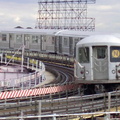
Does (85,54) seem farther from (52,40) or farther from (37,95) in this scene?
(52,40)

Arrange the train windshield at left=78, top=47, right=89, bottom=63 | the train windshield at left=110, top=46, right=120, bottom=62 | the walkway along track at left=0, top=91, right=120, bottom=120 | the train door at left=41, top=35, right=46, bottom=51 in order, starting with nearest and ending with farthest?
the walkway along track at left=0, top=91, right=120, bottom=120 < the train windshield at left=110, top=46, right=120, bottom=62 < the train windshield at left=78, top=47, right=89, bottom=63 < the train door at left=41, top=35, right=46, bottom=51

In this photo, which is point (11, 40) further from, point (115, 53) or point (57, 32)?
point (115, 53)

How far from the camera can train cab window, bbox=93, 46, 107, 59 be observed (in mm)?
19328

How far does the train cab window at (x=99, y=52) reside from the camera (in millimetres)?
19328

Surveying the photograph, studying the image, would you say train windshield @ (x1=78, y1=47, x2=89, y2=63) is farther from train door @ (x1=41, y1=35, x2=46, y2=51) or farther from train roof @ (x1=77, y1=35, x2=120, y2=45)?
train door @ (x1=41, y1=35, x2=46, y2=51)

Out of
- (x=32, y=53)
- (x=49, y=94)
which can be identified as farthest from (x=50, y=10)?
(x=49, y=94)

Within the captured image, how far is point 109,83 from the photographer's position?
19391 mm

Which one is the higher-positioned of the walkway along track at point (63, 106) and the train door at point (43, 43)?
the train door at point (43, 43)

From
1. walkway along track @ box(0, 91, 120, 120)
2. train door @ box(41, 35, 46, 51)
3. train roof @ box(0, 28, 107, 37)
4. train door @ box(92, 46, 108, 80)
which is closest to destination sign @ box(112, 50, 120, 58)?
train door @ box(92, 46, 108, 80)

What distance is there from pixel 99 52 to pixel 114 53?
2.87 feet

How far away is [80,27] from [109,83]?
53928 millimetres

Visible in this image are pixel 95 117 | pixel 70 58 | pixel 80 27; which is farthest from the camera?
pixel 80 27

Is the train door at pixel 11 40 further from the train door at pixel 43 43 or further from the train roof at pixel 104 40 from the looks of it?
the train roof at pixel 104 40

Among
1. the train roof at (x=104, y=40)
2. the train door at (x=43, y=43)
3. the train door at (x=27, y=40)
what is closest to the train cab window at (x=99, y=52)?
the train roof at (x=104, y=40)
